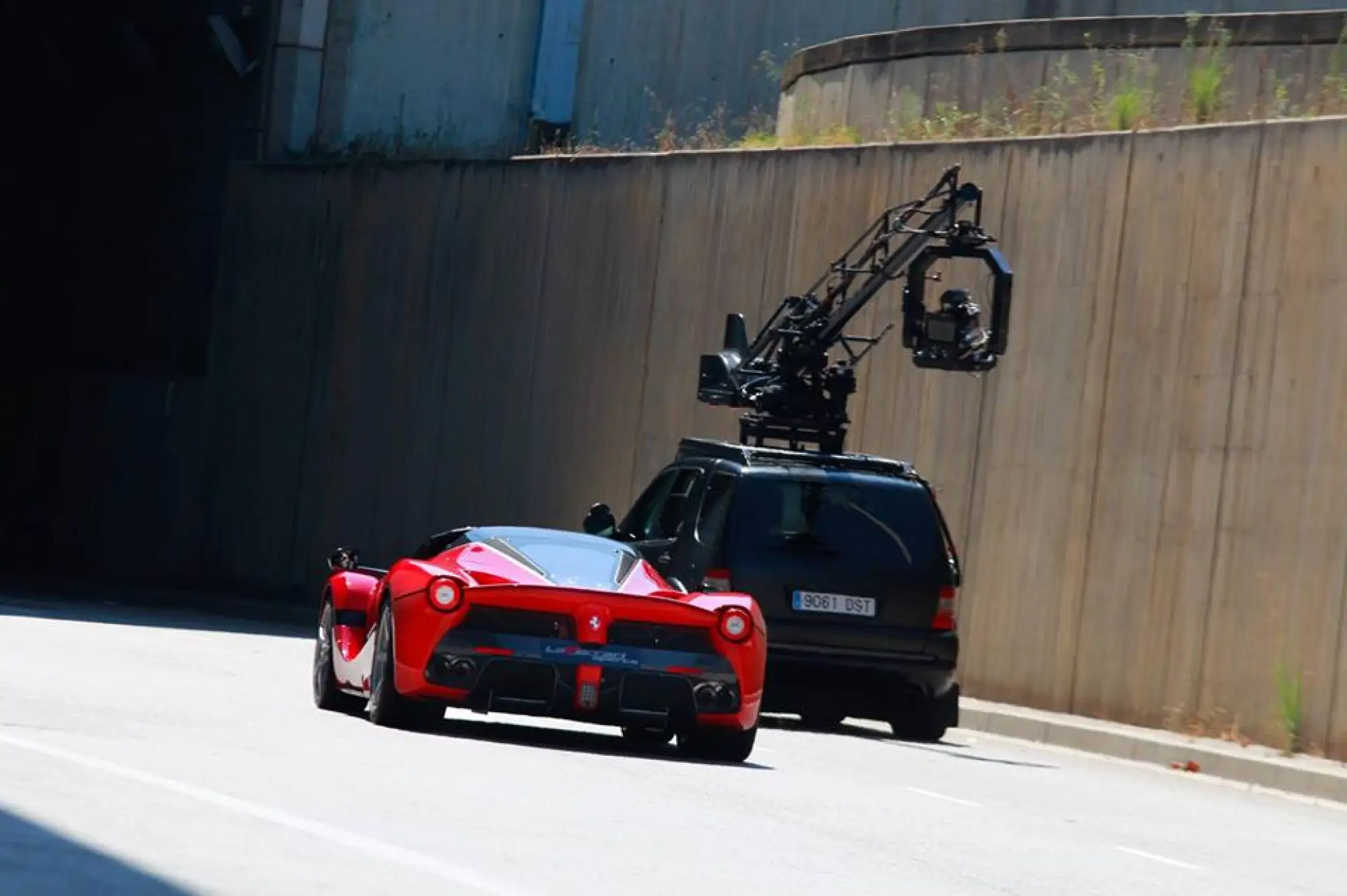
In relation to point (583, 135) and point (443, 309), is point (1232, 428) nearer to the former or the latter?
point (443, 309)

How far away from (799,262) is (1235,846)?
14291 mm

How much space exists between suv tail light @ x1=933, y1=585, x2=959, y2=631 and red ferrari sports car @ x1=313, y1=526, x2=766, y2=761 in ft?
13.2

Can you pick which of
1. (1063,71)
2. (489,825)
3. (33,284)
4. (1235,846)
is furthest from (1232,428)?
(33,284)

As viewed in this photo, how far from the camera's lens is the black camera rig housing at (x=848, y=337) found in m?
21.7

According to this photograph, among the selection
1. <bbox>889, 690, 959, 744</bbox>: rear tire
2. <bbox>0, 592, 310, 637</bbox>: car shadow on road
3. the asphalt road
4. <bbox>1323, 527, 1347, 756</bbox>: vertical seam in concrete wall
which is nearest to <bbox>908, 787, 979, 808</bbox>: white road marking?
the asphalt road

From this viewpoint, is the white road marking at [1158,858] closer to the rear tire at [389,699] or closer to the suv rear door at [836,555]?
the rear tire at [389,699]

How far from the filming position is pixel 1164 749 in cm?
1866

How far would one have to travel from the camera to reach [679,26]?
121 ft

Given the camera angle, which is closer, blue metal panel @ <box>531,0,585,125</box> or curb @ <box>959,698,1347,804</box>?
curb @ <box>959,698,1347,804</box>

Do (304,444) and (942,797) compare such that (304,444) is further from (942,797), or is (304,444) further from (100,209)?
(942,797)

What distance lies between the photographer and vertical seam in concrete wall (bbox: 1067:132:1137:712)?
2164 centimetres

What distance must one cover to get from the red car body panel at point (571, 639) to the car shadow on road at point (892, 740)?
3372 millimetres

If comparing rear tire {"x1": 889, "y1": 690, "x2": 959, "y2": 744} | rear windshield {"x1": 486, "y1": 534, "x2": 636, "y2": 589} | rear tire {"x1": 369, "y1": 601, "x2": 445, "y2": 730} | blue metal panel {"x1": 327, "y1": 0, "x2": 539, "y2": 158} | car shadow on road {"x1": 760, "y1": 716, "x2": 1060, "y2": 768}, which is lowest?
car shadow on road {"x1": 760, "y1": 716, "x2": 1060, "y2": 768}

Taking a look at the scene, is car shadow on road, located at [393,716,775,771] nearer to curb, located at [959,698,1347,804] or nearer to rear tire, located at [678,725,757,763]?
rear tire, located at [678,725,757,763]
